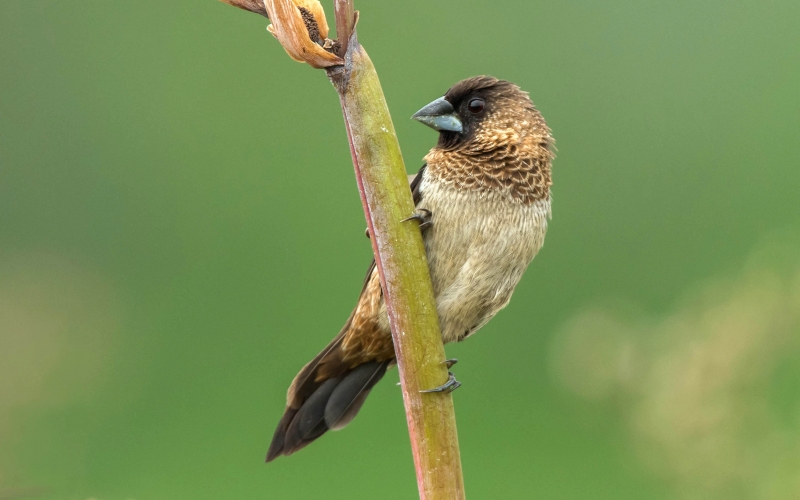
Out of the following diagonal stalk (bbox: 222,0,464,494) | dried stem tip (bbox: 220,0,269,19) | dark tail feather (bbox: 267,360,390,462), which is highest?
dried stem tip (bbox: 220,0,269,19)

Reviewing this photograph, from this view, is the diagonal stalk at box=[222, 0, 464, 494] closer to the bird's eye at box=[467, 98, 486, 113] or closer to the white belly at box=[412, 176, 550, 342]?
the white belly at box=[412, 176, 550, 342]

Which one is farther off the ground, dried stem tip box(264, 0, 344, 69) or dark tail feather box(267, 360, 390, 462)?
dried stem tip box(264, 0, 344, 69)

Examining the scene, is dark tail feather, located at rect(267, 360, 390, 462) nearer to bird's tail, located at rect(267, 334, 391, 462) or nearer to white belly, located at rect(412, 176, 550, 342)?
→ bird's tail, located at rect(267, 334, 391, 462)

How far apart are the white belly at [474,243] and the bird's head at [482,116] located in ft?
0.29

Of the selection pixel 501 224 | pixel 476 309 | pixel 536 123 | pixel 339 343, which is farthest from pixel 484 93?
pixel 339 343

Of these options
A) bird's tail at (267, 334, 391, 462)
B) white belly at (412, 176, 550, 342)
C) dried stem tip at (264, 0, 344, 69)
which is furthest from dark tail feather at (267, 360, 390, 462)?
dried stem tip at (264, 0, 344, 69)

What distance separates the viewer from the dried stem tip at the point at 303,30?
0.62 meters

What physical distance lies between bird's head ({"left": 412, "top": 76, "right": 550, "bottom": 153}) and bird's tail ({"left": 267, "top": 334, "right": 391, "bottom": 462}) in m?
0.36

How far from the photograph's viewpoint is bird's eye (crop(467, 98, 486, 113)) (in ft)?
3.86

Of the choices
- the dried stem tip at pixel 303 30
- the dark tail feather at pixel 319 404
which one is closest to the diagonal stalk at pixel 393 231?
the dried stem tip at pixel 303 30

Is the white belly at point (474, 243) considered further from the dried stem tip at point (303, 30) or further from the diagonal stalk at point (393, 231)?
the dried stem tip at point (303, 30)

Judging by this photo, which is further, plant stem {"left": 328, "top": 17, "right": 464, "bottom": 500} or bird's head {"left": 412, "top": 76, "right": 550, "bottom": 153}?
bird's head {"left": 412, "top": 76, "right": 550, "bottom": 153}

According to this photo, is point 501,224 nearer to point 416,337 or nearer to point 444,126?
point 444,126

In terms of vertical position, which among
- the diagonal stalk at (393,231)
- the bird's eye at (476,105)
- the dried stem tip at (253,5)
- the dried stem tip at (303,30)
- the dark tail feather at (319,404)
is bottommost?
the dark tail feather at (319,404)
